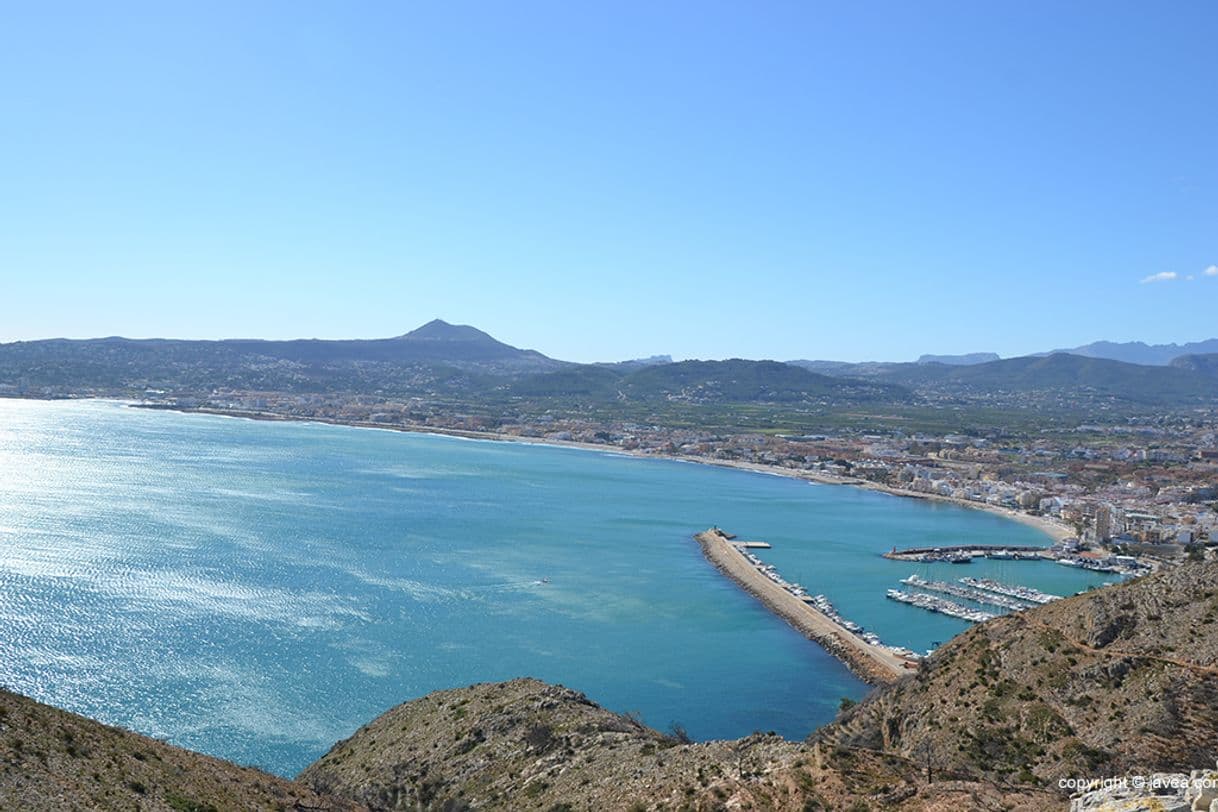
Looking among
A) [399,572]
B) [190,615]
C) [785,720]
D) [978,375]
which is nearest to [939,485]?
[399,572]

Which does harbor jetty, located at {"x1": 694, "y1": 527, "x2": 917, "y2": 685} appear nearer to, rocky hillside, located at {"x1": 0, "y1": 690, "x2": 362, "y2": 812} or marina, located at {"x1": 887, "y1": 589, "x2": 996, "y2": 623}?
marina, located at {"x1": 887, "y1": 589, "x2": 996, "y2": 623}

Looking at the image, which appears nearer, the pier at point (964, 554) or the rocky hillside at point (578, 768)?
the rocky hillside at point (578, 768)

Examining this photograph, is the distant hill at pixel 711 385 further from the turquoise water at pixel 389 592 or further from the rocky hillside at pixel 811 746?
the rocky hillside at pixel 811 746

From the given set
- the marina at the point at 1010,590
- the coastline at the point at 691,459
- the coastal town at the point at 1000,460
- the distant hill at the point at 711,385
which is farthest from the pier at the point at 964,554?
the distant hill at the point at 711,385

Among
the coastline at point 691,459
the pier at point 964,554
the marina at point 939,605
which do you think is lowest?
the marina at point 939,605

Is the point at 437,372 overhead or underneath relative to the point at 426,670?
overhead

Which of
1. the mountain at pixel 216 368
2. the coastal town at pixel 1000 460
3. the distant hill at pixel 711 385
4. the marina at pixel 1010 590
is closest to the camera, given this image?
the marina at pixel 1010 590

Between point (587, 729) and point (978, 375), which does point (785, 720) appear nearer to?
point (587, 729)
